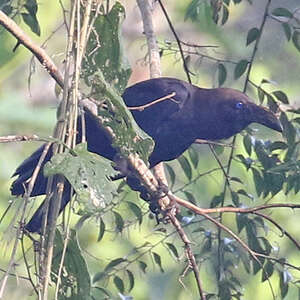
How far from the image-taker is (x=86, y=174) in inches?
55.9

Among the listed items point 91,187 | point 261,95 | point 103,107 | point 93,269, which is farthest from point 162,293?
point 91,187

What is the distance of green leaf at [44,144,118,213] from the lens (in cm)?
139

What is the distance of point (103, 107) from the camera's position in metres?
1.72

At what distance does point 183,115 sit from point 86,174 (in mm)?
1579

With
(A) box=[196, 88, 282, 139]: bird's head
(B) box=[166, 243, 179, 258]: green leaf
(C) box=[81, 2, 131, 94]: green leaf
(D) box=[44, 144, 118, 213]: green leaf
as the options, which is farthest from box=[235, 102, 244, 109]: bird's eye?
(D) box=[44, 144, 118, 213]: green leaf

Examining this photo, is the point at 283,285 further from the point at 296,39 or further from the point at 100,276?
the point at 296,39

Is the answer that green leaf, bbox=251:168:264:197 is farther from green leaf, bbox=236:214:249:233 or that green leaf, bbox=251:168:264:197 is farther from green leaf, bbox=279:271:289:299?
green leaf, bbox=279:271:289:299

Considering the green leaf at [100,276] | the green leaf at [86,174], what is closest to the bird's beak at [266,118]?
the green leaf at [100,276]

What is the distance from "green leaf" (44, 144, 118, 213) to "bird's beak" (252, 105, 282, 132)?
1.37 metres

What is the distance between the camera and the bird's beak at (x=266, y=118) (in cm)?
278

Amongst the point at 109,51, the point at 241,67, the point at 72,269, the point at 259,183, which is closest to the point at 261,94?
the point at 241,67

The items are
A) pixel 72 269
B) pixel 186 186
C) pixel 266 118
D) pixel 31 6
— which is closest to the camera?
pixel 72 269

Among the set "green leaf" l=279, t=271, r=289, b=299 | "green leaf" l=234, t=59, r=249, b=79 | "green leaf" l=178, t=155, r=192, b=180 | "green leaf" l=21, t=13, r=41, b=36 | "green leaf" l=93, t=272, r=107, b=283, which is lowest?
"green leaf" l=93, t=272, r=107, b=283

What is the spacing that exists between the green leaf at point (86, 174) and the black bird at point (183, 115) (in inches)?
46.4
